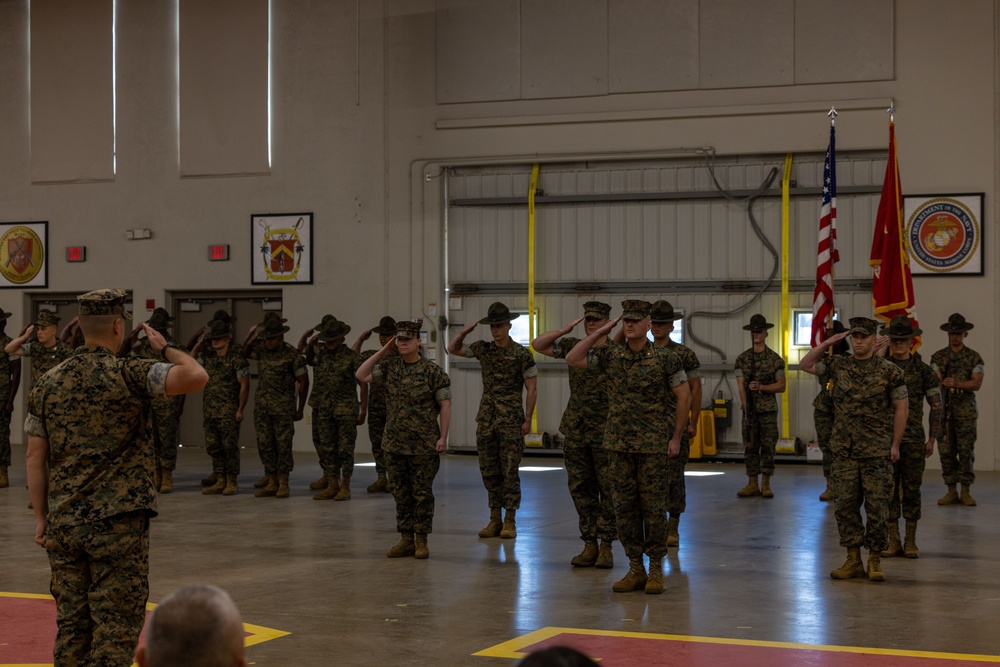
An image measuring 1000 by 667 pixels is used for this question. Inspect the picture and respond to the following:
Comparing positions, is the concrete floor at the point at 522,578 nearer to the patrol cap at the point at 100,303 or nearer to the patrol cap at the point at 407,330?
the patrol cap at the point at 407,330

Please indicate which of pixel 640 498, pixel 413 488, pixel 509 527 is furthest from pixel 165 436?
pixel 640 498

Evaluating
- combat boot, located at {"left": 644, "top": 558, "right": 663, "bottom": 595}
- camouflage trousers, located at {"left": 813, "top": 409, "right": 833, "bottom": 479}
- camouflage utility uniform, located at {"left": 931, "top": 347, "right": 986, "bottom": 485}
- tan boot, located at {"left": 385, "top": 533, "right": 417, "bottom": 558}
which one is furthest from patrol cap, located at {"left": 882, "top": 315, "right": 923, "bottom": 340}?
tan boot, located at {"left": 385, "top": 533, "right": 417, "bottom": 558}

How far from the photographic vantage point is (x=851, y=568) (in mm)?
8078

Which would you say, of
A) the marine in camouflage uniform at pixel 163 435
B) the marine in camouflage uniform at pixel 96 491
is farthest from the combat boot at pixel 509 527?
the marine in camouflage uniform at pixel 96 491

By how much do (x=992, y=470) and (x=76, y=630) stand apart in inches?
534

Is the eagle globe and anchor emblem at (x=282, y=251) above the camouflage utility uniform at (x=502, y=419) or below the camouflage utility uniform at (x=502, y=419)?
above

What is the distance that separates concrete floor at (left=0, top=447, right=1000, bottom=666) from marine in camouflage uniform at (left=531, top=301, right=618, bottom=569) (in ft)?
0.85

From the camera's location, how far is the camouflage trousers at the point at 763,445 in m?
12.7

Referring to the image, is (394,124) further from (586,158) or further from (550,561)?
(550,561)

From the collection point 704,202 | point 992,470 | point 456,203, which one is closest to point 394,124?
point 456,203

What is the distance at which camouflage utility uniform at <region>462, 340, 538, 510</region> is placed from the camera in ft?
32.3

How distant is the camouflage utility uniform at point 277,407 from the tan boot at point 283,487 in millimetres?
46

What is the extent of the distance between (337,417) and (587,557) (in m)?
4.84

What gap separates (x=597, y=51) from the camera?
17.0 metres
